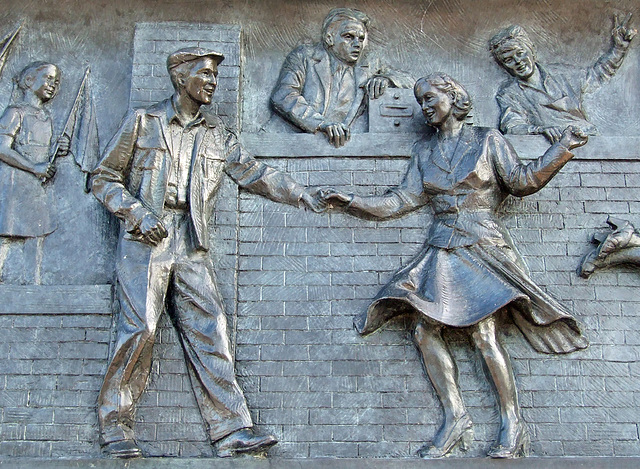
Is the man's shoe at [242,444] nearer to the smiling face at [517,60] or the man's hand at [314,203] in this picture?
the man's hand at [314,203]

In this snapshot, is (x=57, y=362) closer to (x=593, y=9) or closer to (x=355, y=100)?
(x=355, y=100)

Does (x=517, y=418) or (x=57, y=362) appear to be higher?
(x=57, y=362)

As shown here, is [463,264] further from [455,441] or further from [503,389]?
[455,441]

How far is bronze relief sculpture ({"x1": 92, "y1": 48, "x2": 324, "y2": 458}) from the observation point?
20.5ft

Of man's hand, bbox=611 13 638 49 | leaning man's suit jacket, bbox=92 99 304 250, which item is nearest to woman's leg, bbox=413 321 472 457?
leaning man's suit jacket, bbox=92 99 304 250

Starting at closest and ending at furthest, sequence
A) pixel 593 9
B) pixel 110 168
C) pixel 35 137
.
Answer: pixel 110 168, pixel 35 137, pixel 593 9

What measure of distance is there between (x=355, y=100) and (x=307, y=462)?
9.91ft

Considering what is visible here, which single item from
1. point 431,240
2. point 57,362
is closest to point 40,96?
point 57,362

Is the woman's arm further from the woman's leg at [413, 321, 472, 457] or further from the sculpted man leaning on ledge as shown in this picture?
the woman's leg at [413, 321, 472, 457]

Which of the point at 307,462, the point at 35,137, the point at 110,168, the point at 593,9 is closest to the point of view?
the point at 307,462

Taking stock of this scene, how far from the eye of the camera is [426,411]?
639 centimetres

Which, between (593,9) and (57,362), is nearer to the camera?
(57,362)

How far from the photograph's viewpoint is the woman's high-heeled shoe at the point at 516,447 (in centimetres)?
611

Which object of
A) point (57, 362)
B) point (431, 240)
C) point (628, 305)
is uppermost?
point (431, 240)
